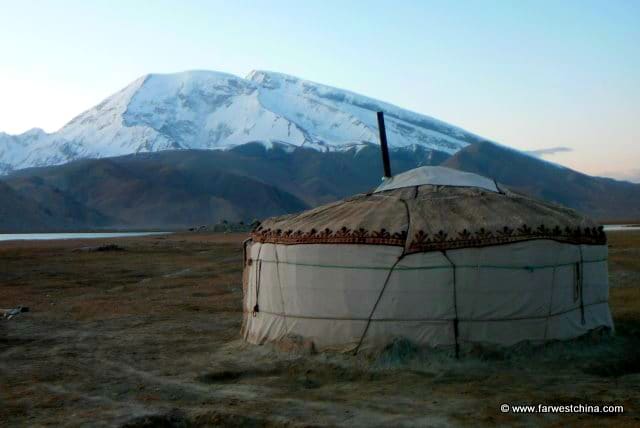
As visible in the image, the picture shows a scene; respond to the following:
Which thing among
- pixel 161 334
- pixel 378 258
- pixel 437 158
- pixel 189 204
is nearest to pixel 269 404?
pixel 378 258

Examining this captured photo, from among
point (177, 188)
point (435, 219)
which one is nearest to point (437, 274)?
point (435, 219)

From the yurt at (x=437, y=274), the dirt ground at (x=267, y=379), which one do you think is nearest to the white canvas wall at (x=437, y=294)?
the yurt at (x=437, y=274)

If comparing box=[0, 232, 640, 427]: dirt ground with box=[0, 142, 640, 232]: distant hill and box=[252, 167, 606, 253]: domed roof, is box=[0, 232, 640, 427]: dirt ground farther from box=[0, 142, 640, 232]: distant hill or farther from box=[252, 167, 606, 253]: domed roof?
box=[0, 142, 640, 232]: distant hill

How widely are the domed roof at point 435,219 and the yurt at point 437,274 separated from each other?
13 millimetres

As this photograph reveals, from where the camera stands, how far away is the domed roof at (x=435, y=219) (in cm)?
759

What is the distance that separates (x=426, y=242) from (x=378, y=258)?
0.50m

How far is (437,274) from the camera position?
7461 millimetres

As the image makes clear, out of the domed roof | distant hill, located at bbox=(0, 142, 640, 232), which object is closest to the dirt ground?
the domed roof

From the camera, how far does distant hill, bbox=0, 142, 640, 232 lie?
95.6 metres

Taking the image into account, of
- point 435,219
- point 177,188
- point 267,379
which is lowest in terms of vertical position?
point 267,379

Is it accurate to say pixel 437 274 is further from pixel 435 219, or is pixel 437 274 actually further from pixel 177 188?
pixel 177 188

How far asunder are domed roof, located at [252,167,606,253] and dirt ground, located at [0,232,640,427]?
110 cm

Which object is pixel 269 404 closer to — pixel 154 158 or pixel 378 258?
pixel 378 258

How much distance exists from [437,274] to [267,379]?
1907 mm
